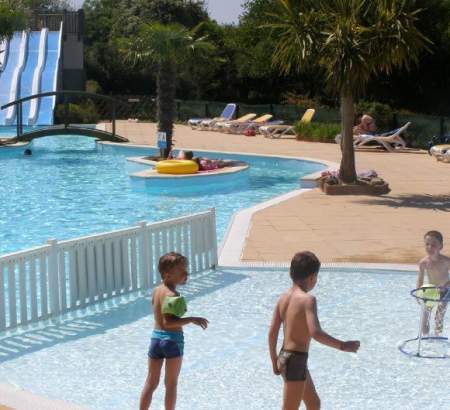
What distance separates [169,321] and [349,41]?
37.4 feet

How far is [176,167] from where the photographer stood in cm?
1892

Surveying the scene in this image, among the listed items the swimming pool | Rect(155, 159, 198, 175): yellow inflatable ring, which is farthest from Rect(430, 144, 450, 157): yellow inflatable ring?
Rect(155, 159, 198, 175): yellow inflatable ring

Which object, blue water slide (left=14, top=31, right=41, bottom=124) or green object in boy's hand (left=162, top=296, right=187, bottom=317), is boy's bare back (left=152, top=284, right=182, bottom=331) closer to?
green object in boy's hand (left=162, top=296, right=187, bottom=317)

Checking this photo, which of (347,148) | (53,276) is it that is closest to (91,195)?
(347,148)

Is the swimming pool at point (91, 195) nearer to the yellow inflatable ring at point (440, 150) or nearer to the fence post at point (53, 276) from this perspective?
the yellow inflatable ring at point (440, 150)

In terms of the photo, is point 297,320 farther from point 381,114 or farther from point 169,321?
point 381,114

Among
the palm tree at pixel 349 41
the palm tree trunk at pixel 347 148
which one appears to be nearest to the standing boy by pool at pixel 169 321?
the palm tree at pixel 349 41

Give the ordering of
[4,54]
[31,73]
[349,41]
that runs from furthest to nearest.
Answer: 1. [4,54]
2. [31,73]
3. [349,41]

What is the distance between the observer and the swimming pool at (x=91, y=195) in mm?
14422

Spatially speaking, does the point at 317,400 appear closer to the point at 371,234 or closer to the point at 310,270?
the point at 310,270

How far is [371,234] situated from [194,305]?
13.2ft

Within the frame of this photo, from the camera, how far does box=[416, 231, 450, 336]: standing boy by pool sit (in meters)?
6.99

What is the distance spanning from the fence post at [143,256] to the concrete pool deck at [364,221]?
5.72 feet

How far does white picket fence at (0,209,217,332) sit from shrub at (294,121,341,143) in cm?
1929
